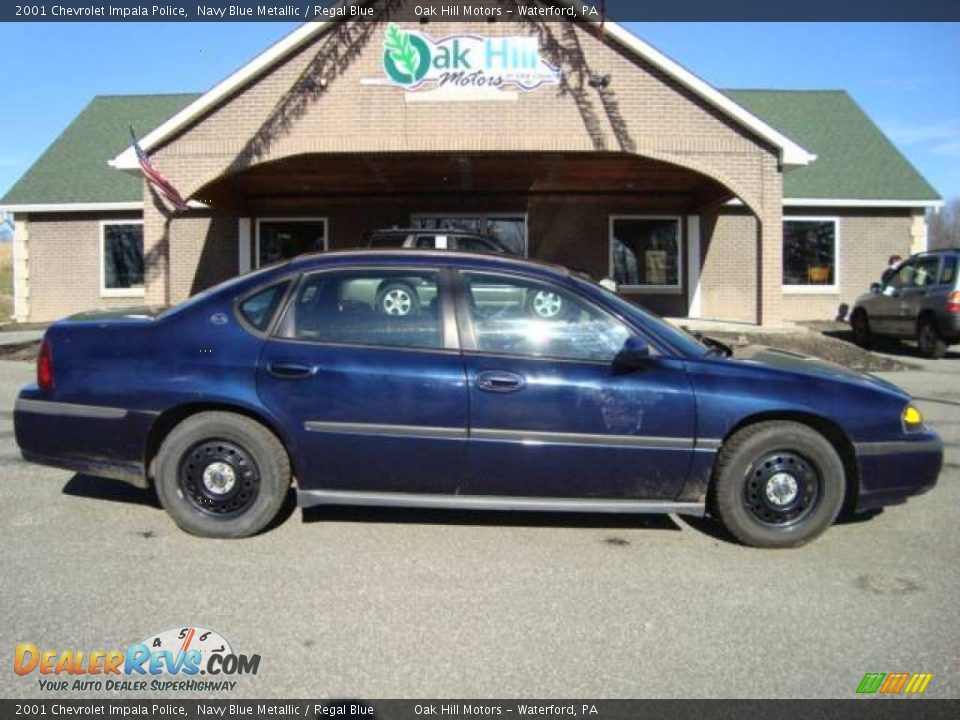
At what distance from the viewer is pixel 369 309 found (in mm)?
4750

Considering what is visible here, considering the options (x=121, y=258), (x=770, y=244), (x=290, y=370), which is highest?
(x=121, y=258)

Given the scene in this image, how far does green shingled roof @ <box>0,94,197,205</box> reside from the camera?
762 inches

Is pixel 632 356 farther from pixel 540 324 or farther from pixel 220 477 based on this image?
pixel 220 477

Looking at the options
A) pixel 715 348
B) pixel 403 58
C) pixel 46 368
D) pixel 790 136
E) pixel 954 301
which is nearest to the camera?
pixel 46 368

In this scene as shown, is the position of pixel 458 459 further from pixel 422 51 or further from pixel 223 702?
pixel 422 51

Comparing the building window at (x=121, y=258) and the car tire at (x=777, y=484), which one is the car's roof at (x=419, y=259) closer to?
the car tire at (x=777, y=484)

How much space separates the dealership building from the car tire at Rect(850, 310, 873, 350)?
7.95 feet

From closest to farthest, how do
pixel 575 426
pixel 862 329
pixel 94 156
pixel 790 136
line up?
pixel 575 426, pixel 862 329, pixel 94 156, pixel 790 136

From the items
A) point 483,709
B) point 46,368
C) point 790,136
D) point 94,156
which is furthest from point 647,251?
point 483,709

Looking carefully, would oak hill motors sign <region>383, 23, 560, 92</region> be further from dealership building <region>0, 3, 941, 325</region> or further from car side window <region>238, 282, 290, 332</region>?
car side window <region>238, 282, 290, 332</region>

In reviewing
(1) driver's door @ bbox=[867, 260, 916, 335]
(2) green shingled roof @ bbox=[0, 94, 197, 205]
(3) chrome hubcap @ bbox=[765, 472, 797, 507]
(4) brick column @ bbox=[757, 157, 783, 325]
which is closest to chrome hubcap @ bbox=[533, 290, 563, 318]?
(3) chrome hubcap @ bbox=[765, 472, 797, 507]

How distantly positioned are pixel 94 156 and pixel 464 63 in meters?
12.1

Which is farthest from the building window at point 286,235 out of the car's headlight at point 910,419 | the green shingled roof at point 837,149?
the car's headlight at point 910,419

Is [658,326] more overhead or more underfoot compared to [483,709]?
more overhead
